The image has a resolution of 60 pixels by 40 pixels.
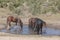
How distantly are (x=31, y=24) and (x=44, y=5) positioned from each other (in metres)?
6.95

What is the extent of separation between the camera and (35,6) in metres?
21.2

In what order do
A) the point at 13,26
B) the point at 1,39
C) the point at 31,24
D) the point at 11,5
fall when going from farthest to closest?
the point at 11,5
the point at 13,26
the point at 31,24
the point at 1,39

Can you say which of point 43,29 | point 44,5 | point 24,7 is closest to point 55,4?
point 44,5

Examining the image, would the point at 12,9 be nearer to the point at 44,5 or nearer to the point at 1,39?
the point at 44,5

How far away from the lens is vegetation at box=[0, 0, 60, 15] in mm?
20844

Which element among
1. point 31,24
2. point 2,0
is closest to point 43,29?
point 31,24

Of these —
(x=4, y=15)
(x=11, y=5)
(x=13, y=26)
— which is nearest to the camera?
(x=13, y=26)

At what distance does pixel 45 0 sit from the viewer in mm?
23094

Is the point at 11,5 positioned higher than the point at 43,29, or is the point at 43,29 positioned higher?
the point at 11,5

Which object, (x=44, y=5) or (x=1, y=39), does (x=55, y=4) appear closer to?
(x=44, y=5)

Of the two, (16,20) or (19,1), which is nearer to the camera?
(16,20)

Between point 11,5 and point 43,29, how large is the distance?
6.45m

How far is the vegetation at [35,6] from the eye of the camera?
821 inches

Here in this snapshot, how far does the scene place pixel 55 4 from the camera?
22.1m
